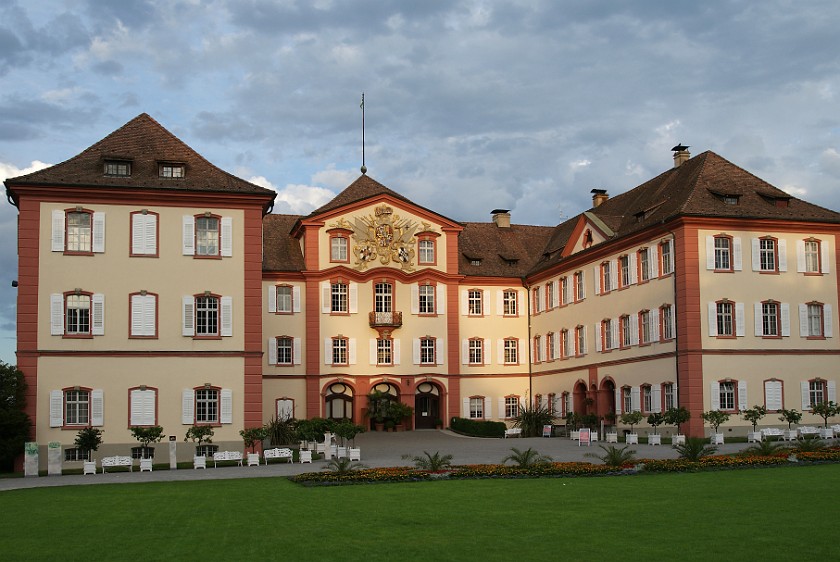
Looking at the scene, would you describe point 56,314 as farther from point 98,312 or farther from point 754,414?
point 754,414

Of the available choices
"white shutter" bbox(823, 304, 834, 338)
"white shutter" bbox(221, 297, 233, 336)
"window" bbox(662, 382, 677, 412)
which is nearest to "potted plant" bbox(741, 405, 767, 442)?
"window" bbox(662, 382, 677, 412)

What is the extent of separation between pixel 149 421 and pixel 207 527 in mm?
21301

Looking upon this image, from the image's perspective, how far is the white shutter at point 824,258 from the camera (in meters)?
44.4

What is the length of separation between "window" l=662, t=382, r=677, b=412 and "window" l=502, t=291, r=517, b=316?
621 inches

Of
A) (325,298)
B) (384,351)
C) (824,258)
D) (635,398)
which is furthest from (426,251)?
(824,258)

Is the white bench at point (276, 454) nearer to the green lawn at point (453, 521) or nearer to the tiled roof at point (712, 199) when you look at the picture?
the green lawn at point (453, 521)

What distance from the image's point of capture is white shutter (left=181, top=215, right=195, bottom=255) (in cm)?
3816

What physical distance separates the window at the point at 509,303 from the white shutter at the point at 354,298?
8.68m

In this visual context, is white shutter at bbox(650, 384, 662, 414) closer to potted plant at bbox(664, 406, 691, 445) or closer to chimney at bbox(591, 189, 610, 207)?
potted plant at bbox(664, 406, 691, 445)

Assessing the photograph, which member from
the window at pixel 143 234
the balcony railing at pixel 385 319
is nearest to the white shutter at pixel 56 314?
the window at pixel 143 234

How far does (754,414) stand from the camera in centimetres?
4091

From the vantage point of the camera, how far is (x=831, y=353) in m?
44.2

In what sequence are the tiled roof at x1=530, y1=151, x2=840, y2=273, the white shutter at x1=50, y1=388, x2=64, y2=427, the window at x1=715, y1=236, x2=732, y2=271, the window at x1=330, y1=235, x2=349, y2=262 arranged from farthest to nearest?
the window at x1=330, y1=235, x2=349, y2=262 → the tiled roof at x1=530, y1=151, x2=840, y2=273 → the window at x1=715, y1=236, x2=732, y2=271 → the white shutter at x1=50, y1=388, x2=64, y2=427

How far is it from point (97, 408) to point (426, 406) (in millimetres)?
22885
